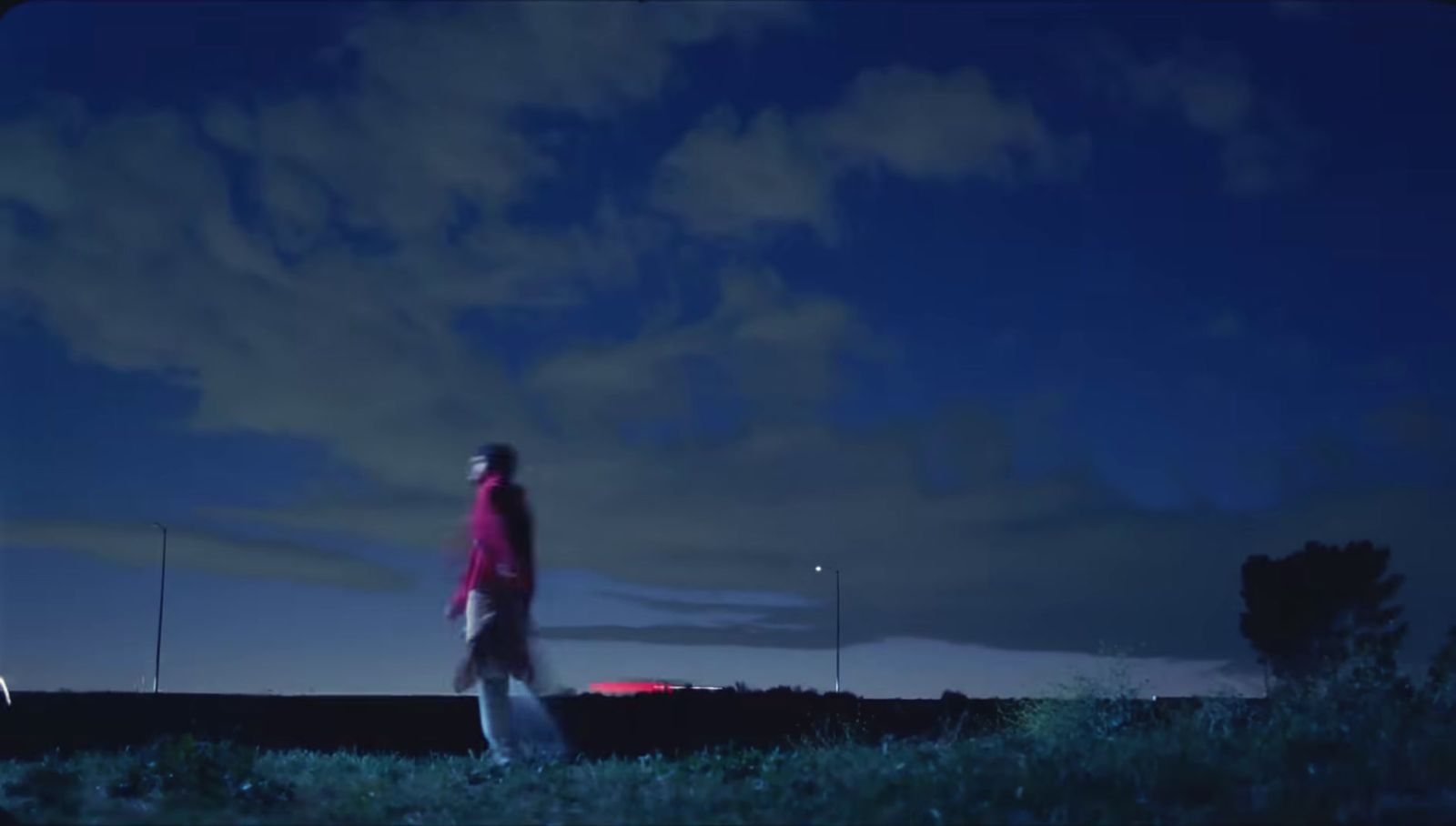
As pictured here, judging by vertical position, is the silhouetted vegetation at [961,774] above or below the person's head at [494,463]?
below

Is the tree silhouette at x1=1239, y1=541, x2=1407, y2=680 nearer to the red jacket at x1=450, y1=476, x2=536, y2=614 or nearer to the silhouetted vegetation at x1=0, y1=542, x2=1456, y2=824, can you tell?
the silhouetted vegetation at x1=0, y1=542, x2=1456, y2=824

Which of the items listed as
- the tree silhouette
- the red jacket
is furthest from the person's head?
the tree silhouette

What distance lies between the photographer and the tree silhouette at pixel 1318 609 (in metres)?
11.4

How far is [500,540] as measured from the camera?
10445 millimetres

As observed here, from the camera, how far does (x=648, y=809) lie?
28.0 ft

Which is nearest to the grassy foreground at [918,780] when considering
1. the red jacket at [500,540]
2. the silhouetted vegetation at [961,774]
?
the silhouetted vegetation at [961,774]

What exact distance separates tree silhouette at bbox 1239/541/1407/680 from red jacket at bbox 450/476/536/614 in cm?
592

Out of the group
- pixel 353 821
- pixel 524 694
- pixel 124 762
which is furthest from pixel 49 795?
pixel 524 694

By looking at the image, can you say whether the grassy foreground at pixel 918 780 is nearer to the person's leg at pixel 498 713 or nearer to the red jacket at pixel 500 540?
the person's leg at pixel 498 713

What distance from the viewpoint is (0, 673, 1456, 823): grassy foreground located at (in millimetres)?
7984

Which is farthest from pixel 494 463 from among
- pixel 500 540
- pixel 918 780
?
pixel 918 780

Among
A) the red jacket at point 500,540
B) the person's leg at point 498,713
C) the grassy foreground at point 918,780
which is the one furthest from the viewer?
the person's leg at point 498,713

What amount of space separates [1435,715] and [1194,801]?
2679 mm

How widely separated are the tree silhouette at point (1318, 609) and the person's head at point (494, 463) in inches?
243
